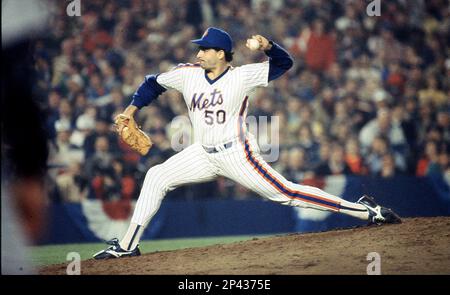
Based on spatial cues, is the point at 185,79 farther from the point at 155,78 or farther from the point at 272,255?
the point at 272,255

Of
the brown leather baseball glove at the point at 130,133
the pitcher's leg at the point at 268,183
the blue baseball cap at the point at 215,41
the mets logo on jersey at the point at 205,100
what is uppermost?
the blue baseball cap at the point at 215,41

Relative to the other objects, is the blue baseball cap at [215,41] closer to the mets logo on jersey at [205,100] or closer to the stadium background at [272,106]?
the mets logo on jersey at [205,100]

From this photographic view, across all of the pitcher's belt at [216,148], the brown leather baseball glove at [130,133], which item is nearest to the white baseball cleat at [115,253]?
the brown leather baseball glove at [130,133]

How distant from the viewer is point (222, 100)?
19.5 ft

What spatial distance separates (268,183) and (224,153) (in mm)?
412

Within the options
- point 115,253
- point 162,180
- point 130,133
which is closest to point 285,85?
point 130,133

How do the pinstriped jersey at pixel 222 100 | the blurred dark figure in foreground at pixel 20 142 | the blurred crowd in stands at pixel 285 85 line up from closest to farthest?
the pinstriped jersey at pixel 222 100 < the blurred dark figure in foreground at pixel 20 142 < the blurred crowd in stands at pixel 285 85

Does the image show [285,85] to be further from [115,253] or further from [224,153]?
[115,253]

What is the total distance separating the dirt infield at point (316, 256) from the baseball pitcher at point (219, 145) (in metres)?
0.28

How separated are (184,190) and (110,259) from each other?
354 centimetres

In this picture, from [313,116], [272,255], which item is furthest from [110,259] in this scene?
[313,116]

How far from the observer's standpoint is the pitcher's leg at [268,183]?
5984 mm

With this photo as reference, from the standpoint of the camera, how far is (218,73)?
606cm
